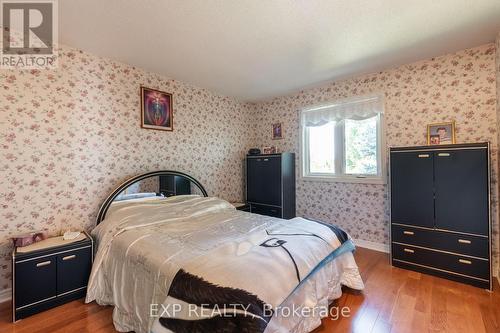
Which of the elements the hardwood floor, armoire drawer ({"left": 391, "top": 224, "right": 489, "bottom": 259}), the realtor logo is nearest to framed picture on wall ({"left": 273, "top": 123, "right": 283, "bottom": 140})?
armoire drawer ({"left": 391, "top": 224, "right": 489, "bottom": 259})

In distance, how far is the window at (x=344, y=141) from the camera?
3283 mm

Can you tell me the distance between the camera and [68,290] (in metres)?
2.07

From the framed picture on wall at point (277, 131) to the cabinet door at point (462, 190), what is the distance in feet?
7.71

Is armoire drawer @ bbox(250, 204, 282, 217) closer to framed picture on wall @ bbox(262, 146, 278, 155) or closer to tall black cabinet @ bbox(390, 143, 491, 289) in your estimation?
framed picture on wall @ bbox(262, 146, 278, 155)

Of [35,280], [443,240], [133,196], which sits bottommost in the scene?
[35,280]

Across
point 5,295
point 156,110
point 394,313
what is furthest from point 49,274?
point 394,313

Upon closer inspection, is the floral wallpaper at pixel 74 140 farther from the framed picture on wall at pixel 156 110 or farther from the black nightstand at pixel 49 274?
the black nightstand at pixel 49 274

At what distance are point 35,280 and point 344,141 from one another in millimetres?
3931

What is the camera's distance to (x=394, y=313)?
1892mm

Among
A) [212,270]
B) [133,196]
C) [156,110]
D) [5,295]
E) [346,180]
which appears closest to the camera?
[212,270]

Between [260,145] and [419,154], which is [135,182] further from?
[419,154]

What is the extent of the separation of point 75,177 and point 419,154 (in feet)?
12.5

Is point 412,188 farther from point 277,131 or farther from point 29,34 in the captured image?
point 29,34

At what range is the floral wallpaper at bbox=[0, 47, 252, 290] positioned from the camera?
2098 millimetres
